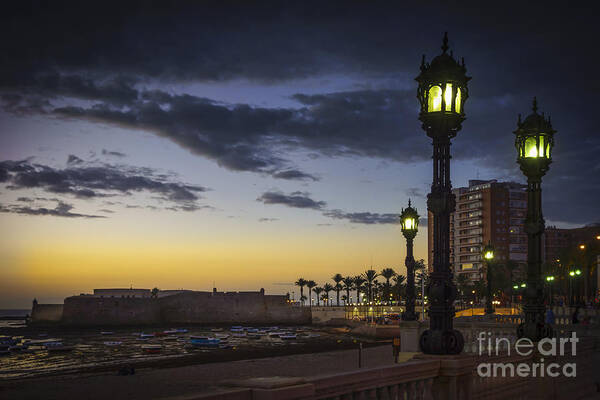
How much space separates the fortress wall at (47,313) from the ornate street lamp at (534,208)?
510ft

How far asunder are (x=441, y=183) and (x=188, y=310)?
492 ft

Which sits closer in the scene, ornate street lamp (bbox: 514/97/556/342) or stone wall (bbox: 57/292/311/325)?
ornate street lamp (bbox: 514/97/556/342)

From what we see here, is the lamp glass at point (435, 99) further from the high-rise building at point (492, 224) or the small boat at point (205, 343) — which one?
the high-rise building at point (492, 224)

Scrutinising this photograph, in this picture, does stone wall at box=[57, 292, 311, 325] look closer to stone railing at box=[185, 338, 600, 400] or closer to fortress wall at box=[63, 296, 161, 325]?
fortress wall at box=[63, 296, 161, 325]

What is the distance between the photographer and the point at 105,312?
5906 inches

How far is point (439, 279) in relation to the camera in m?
10.7

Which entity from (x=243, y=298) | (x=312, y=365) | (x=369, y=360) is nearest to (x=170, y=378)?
(x=312, y=365)

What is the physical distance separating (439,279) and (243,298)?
155437 millimetres

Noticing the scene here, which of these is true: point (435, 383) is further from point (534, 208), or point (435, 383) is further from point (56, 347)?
point (56, 347)

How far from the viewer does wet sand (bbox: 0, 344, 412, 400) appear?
42875 millimetres

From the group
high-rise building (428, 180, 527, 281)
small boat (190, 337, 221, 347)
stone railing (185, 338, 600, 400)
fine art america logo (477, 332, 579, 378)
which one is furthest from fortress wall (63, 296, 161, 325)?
fine art america logo (477, 332, 579, 378)

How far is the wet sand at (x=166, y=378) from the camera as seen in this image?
4288 centimetres

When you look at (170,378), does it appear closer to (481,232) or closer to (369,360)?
(369,360)

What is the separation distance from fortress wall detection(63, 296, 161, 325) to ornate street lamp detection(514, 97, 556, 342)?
474 feet
